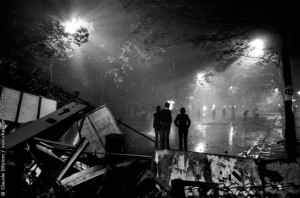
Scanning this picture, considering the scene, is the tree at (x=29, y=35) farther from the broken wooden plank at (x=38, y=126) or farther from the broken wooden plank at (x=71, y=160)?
the broken wooden plank at (x=71, y=160)

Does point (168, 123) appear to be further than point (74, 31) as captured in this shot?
No

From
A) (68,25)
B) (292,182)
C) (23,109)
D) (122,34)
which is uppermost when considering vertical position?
(122,34)

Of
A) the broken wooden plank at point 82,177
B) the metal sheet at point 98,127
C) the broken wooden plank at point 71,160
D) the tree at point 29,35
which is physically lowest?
the broken wooden plank at point 82,177

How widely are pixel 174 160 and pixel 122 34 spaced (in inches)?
959

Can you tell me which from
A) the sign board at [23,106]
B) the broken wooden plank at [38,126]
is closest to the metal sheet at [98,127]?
the broken wooden plank at [38,126]

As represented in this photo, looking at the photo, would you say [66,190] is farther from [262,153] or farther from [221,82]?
[221,82]

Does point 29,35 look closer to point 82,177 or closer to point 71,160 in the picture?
point 71,160

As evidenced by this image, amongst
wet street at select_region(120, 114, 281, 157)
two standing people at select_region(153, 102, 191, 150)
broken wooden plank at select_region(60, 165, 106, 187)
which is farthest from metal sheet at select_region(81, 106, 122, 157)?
broken wooden plank at select_region(60, 165, 106, 187)

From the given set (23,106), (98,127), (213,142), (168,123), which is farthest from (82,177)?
(213,142)

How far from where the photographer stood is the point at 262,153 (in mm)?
9859

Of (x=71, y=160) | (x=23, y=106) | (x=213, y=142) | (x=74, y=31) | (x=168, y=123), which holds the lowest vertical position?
(x=213, y=142)

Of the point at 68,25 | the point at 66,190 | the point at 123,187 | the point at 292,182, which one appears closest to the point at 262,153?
the point at 292,182

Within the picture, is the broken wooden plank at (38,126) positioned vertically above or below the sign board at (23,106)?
below

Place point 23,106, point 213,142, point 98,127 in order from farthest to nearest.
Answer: point 213,142 → point 23,106 → point 98,127
